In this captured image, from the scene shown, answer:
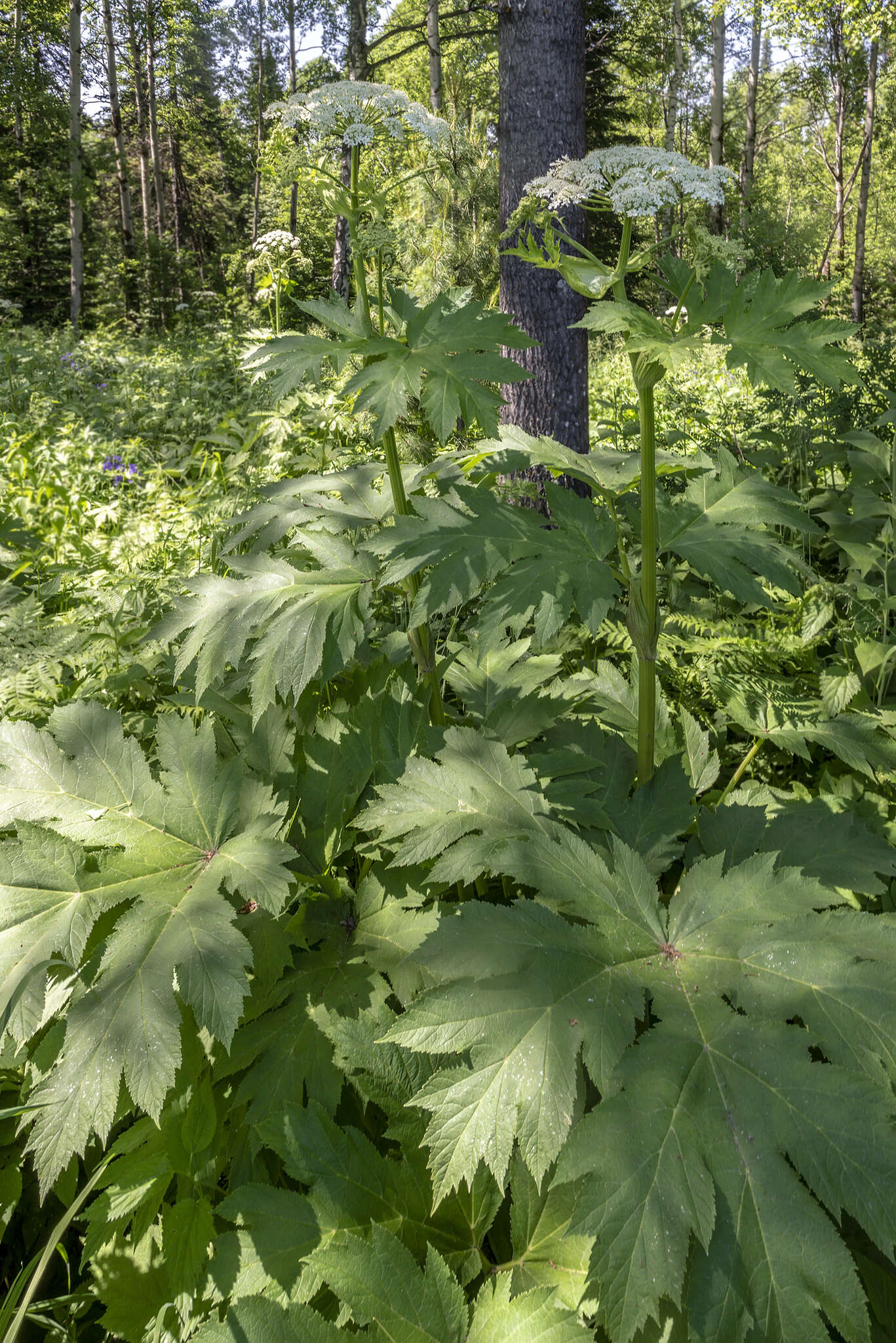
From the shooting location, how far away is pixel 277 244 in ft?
14.0

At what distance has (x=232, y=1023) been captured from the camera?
1.16 metres

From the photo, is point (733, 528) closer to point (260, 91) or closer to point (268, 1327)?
point (268, 1327)

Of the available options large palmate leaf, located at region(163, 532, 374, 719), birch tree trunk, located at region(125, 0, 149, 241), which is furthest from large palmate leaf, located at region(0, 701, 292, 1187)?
birch tree trunk, located at region(125, 0, 149, 241)

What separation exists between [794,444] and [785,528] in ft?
1.46

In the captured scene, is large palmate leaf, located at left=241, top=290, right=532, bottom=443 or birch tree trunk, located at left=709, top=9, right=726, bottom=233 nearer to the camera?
large palmate leaf, located at left=241, top=290, right=532, bottom=443

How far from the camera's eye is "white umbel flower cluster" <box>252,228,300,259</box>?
13.7ft

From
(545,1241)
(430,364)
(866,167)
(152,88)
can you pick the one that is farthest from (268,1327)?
(152,88)

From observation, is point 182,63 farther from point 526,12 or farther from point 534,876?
point 534,876

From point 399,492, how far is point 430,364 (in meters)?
0.38

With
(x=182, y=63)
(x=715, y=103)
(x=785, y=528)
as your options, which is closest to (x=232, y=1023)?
(x=785, y=528)

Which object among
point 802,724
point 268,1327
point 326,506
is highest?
point 326,506

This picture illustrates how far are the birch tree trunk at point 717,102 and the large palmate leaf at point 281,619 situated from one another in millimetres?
14852

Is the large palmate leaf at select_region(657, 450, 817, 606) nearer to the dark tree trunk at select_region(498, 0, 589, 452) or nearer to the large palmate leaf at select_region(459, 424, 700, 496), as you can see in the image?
the large palmate leaf at select_region(459, 424, 700, 496)

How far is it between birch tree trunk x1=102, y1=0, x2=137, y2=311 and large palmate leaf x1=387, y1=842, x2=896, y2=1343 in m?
19.9
